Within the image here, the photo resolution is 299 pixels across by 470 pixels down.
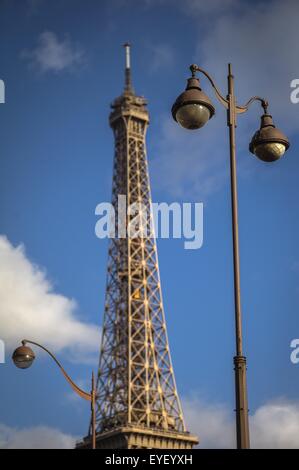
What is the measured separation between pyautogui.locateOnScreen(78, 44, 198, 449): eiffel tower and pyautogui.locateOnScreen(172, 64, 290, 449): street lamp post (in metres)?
79.6

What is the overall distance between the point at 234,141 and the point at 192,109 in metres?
1.05

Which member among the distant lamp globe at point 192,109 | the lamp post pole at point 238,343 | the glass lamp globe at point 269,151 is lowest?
the lamp post pole at point 238,343

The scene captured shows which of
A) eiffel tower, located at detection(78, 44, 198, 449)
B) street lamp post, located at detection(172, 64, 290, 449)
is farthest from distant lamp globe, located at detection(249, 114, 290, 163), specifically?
eiffel tower, located at detection(78, 44, 198, 449)

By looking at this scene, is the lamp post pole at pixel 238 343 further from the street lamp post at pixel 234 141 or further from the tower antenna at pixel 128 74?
the tower antenna at pixel 128 74

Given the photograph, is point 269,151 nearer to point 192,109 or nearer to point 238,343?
point 192,109

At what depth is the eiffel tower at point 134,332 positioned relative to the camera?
323 feet

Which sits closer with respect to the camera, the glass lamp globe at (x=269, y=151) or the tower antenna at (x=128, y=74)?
the glass lamp globe at (x=269, y=151)

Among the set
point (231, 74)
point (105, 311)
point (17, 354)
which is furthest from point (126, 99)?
point (231, 74)

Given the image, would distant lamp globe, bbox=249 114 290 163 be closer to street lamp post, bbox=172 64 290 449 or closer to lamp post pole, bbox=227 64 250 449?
street lamp post, bbox=172 64 290 449

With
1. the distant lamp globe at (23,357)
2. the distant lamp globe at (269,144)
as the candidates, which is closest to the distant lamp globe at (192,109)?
the distant lamp globe at (269,144)

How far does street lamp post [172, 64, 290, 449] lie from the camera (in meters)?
15.4

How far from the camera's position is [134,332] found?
105m
